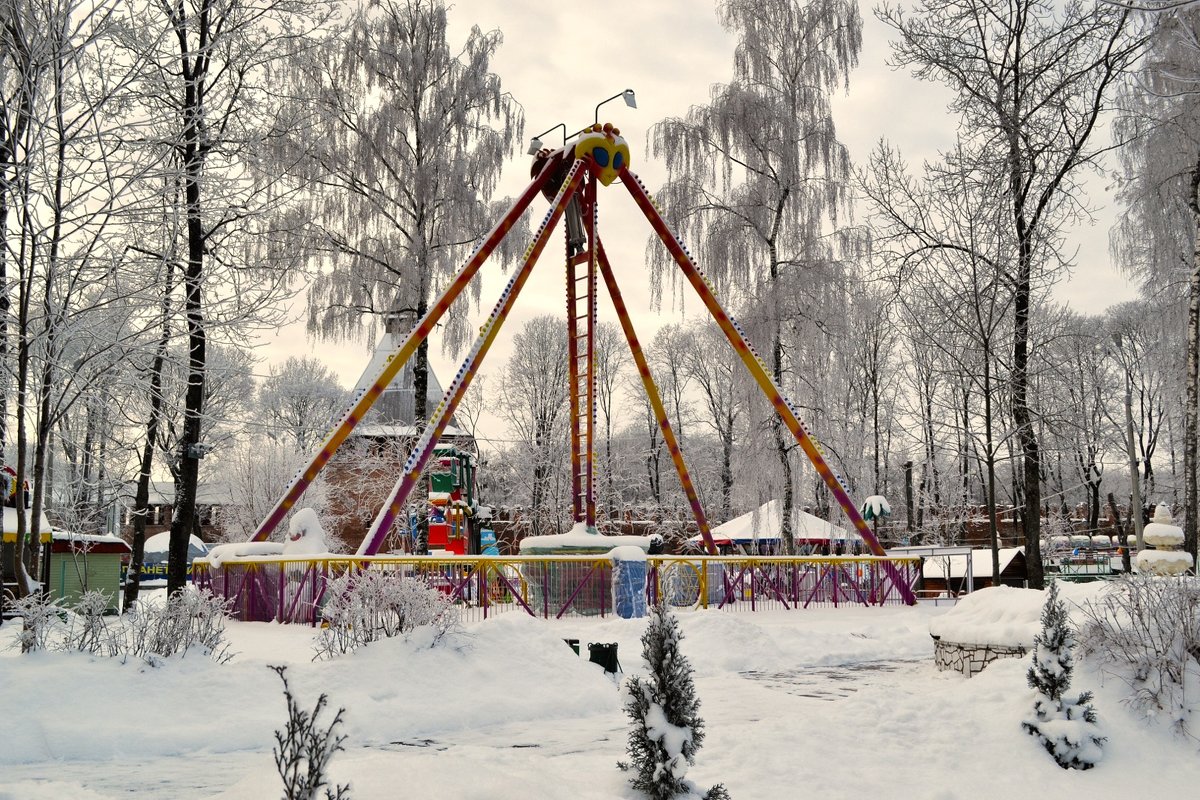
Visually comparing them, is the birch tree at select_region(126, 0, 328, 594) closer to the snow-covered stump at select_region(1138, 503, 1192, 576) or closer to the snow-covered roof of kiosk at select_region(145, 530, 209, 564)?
the snow-covered stump at select_region(1138, 503, 1192, 576)

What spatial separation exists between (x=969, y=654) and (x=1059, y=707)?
327 centimetres

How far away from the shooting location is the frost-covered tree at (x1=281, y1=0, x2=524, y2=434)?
2245 cm

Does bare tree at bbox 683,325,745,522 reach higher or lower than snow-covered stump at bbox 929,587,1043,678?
higher

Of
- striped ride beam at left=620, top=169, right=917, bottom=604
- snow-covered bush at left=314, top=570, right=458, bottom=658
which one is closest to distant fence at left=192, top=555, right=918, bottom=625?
striped ride beam at left=620, top=169, right=917, bottom=604

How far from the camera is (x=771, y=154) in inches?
979

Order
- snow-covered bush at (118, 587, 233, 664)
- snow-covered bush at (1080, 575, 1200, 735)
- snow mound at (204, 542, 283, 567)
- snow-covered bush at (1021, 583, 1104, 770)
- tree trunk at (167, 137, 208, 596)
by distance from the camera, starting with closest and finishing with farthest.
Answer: snow-covered bush at (1021, 583, 1104, 770), snow-covered bush at (1080, 575, 1200, 735), snow-covered bush at (118, 587, 233, 664), tree trunk at (167, 137, 208, 596), snow mound at (204, 542, 283, 567)

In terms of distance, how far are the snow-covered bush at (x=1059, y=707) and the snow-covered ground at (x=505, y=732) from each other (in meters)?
0.12

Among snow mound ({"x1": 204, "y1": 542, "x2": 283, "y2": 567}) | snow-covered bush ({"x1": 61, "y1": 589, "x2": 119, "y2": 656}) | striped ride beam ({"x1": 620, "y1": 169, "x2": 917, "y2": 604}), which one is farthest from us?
striped ride beam ({"x1": 620, "y1": 169, "x2": 917, "y2": 604})

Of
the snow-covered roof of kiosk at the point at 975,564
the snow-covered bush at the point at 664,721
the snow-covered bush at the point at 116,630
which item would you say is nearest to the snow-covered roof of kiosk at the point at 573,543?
the snow-covered bush at the point at 116,630

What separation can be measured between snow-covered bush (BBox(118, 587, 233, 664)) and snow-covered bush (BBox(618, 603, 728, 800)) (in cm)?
487

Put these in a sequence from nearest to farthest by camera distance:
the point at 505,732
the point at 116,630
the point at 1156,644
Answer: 1. the point at 1156,644
2. the point at 505,732
3. the point at 116,630

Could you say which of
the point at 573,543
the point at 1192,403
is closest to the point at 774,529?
the point at 573,543

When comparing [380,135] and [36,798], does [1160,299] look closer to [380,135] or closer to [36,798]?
[380,135]

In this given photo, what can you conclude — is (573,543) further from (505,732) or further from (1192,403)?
(1192,403)
